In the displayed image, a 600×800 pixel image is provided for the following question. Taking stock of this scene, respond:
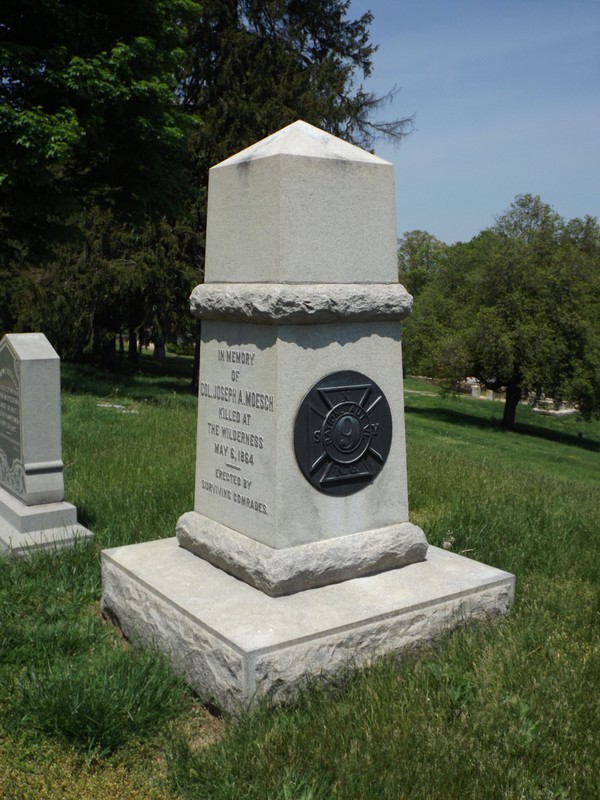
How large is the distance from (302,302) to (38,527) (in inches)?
140

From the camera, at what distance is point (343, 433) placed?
4.65 meters

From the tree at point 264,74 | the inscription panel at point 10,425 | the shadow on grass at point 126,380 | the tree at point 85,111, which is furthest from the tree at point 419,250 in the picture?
the inscription panel at point 10,425

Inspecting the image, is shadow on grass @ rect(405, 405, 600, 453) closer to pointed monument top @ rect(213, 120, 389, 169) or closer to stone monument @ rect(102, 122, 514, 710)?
stone monument @ rect(102, 122, 514, 710)

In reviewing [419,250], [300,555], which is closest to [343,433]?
[300,555]

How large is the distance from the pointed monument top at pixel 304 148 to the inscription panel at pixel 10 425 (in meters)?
3.15

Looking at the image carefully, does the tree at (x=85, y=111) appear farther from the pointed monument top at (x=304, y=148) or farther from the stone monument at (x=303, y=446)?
the stone monument at (x=303, y=446)

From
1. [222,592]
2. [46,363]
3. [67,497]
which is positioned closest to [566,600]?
[222,592]

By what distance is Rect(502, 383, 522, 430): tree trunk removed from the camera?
26875mm

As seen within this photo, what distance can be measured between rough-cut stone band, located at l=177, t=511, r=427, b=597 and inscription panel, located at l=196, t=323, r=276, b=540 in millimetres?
126

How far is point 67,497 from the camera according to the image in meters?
7.90

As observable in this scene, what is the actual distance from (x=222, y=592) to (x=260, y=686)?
81 cm

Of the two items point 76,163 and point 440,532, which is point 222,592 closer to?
point 440,532

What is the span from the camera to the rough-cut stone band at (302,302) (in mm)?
4297

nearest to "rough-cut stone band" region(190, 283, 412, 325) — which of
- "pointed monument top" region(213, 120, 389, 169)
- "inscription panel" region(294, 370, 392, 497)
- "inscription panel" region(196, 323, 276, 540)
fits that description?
"inscription panel" region(196, 323, 276, 540)
